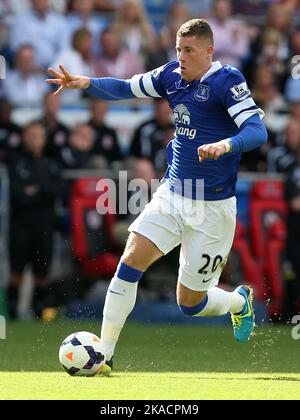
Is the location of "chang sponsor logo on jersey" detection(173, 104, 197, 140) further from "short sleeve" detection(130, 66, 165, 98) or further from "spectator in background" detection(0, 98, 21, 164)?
"spectator in background" detection(0, 98, 21, 164)

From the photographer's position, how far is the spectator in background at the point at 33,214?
1405 cm

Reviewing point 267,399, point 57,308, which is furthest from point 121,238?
point 267,399

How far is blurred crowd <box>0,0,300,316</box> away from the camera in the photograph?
46.5 feet

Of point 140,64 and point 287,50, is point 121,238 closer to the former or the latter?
point 140,64

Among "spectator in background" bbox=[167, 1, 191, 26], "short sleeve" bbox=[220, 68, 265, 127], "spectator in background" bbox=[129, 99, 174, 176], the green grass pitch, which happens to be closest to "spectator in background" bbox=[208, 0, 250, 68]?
"spectator in background" bbox=[167, 1, 191, 26]

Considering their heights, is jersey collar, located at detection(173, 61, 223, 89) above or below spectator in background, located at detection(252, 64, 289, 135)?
above

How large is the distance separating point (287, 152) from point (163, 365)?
6.03 m

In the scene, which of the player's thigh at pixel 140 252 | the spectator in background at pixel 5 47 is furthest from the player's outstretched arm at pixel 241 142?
the spectator in background at pixel 5 47

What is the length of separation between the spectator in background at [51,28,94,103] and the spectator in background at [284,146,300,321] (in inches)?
126

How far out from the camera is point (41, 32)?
15.7 metres

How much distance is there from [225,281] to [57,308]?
6.94ft

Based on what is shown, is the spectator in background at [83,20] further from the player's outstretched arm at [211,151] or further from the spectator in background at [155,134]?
the player's outstretched arm at [211,151]

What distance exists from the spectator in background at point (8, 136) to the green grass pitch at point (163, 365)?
2195 millimetres

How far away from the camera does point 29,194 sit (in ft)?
46.2
